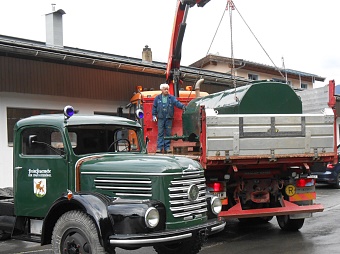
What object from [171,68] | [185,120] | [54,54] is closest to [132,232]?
[185,120]

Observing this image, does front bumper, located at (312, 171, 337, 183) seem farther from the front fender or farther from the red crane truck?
the front fender

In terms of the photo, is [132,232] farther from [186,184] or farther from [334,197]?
[334,197]

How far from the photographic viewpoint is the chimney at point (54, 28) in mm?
17656

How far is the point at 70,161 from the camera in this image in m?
6.05

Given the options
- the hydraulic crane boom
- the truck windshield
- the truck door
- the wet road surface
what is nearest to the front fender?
the truck door

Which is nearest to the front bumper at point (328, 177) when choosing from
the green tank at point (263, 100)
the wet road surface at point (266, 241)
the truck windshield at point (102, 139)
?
the wet road surface at point (266, 241)

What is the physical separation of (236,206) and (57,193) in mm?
3171

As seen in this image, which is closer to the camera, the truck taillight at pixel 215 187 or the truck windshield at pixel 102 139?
the truck windshield at pixel 102 139

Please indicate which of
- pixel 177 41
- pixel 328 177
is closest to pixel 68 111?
pixel 177 41

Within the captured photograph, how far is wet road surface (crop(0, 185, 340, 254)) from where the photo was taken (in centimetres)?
727

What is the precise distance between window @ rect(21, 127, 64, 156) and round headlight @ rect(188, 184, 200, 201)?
1817 mm

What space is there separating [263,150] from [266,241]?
1680mm

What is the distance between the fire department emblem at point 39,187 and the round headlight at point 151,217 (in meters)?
1.84

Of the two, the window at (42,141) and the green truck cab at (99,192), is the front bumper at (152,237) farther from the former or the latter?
the window at (42,141)
